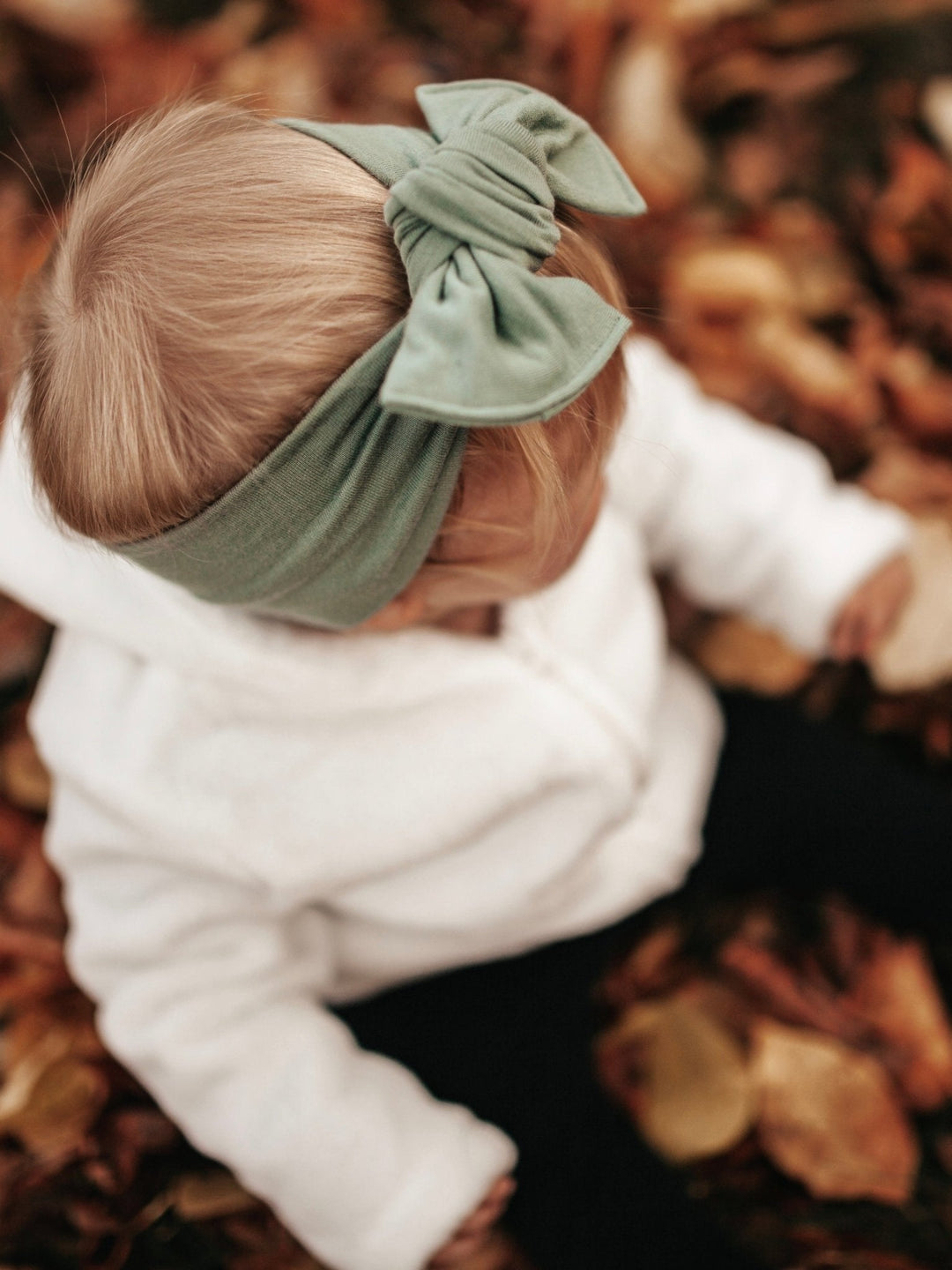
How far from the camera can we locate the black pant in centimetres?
92

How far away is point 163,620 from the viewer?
2.59ft

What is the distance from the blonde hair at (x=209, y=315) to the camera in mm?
584

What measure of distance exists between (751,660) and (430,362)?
80 cm

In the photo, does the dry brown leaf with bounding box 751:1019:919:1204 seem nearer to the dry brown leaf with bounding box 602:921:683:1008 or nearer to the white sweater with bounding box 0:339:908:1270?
the dry brown leaf with bounding box 602:921:683:1008

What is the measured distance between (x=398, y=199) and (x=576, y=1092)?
2.53 feet

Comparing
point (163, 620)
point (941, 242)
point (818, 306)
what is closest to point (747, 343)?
point (818, 306)

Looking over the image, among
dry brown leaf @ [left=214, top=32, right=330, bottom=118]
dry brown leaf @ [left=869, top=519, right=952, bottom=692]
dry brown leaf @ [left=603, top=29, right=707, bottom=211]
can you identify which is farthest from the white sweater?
dry brown leaf @ [left=214, top=32, right=330, bottom=118]

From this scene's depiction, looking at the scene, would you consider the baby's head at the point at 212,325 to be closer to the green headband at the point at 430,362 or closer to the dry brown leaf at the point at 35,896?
the green headband at the point at 430,362

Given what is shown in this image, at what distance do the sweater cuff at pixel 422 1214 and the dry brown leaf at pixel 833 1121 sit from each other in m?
0.30

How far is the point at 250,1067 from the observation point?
0.84 m

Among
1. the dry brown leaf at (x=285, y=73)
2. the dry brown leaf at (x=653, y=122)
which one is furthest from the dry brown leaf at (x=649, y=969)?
the dry brown leaf at (x=285, y=73)

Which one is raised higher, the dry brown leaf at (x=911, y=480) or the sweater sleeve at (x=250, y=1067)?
the dry brown leaf at (x=911, y=480)

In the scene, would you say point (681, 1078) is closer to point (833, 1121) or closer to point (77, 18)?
point (833, 1121)

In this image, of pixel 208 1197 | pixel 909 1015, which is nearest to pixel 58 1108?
pixel 208 1197
